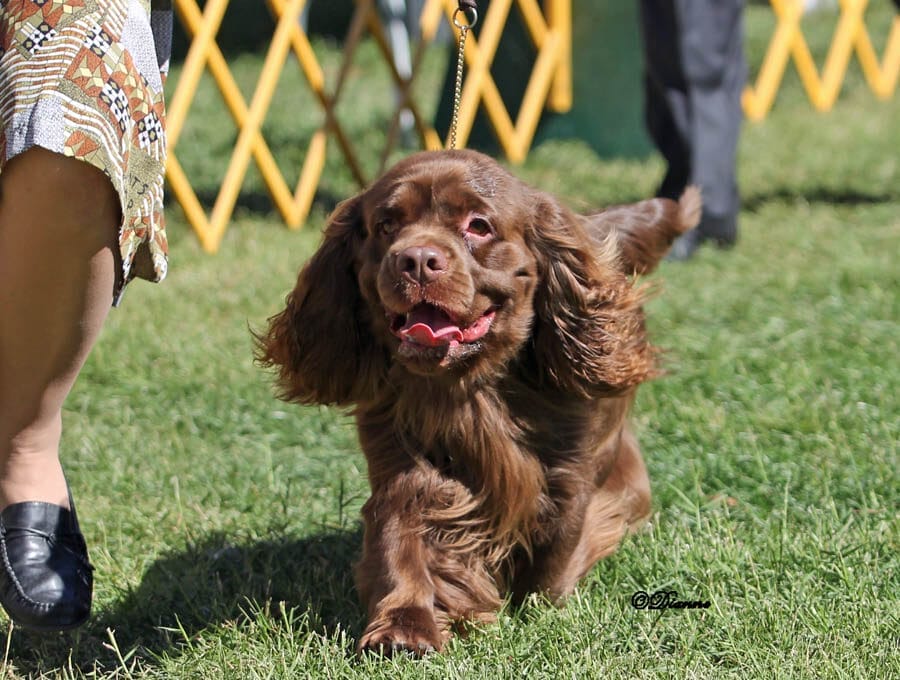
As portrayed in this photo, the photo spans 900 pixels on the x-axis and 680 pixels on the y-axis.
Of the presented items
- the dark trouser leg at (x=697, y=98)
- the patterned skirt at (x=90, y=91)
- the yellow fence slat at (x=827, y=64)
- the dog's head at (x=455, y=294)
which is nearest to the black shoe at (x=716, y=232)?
the dark trouser leg at (x=697, y=98)

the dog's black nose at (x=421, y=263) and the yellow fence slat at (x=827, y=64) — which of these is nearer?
the dog's black nose at (x=421, y=263)

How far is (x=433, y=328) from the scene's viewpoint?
2.41m

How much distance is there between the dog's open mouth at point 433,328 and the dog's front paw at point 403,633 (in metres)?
0.50

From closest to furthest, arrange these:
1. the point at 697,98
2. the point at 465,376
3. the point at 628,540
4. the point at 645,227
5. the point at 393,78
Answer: the point at 465,376
the point at 628,540
the point at 645,227
the point at 697,98
the point at 393,78

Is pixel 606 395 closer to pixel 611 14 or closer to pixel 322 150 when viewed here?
pixel 322 150

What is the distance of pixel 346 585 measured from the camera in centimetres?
276

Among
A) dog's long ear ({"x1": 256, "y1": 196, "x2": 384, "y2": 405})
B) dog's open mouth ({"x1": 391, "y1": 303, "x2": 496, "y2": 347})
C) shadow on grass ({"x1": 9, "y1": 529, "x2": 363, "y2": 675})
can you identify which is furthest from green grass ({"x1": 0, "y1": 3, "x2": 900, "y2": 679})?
dog's open mouth ({"x1": 391, "y1": 303, "x2": 496, "y2": 347})

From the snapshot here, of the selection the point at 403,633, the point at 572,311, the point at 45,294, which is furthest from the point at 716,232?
the point at 45,294

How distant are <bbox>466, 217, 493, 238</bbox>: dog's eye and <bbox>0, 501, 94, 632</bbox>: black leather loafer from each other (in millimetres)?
951

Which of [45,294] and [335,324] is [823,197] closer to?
[335,324]

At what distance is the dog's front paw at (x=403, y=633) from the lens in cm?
235

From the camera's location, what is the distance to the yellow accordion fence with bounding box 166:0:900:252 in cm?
642

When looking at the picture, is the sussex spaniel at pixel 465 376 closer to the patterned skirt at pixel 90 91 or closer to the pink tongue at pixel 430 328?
the pink tongue at pixel 430 328

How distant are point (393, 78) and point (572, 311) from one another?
16.1ft
